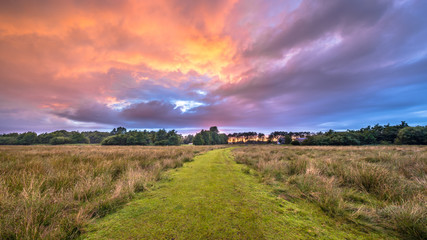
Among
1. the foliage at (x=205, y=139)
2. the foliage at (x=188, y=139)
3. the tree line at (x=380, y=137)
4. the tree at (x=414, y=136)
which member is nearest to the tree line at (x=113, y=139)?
the foliage at (x=205, y=139)

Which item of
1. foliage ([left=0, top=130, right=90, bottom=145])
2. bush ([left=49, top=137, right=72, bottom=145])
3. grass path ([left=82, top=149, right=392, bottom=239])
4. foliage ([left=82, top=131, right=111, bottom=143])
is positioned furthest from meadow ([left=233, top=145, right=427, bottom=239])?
foliage ([left=82, top=131, right=111, bottom=143])

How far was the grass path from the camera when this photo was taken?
85.3 inches

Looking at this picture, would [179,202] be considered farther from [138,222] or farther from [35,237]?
[35,237]

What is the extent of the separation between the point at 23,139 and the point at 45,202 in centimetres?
11578

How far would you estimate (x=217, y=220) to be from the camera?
251cm

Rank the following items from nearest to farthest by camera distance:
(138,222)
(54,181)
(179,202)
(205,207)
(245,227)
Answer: (245,227)
(138,222)
(205,207)
(179,202)
(54,181)

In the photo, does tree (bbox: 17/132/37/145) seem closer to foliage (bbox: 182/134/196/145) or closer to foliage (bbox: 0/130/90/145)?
foliage (bbox: 0/130/90/145)

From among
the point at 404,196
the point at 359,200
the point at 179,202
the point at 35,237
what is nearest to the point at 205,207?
the point at 179,202

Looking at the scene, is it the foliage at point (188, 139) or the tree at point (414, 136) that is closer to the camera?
the tree at point (414, 136)

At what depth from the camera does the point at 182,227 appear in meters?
2.32

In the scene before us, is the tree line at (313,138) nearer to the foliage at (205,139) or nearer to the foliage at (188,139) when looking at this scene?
the foliage at (205,139)

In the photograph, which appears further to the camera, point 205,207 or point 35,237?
point 205,207

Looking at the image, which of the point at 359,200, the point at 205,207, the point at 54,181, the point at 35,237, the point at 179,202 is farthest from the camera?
the point at 54,181

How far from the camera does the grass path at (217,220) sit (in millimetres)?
2167
